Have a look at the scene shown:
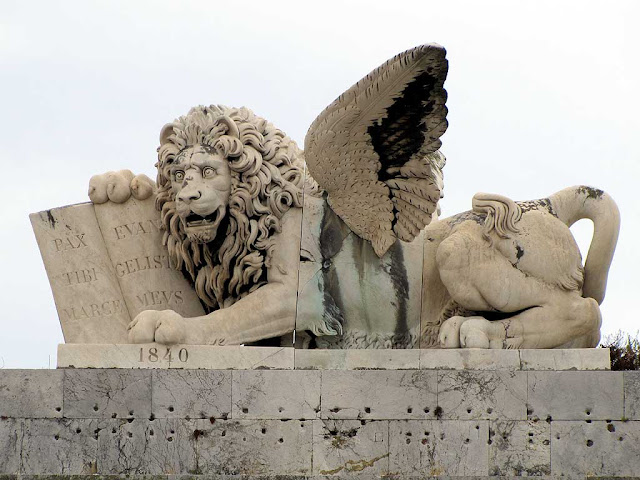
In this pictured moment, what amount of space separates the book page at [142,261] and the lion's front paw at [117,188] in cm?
7

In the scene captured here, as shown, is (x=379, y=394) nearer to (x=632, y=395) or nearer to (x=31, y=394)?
(x=632, y=395)

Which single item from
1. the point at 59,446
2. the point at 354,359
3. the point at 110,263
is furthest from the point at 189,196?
the point at 59,446

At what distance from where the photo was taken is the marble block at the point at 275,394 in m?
15.6

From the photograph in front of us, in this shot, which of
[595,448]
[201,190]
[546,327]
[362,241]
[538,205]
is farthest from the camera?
[538,205]

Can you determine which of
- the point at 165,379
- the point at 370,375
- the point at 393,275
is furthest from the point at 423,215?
the point at 165,379

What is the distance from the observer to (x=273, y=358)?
52.3ft

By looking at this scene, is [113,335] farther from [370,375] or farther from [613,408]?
[613,408]

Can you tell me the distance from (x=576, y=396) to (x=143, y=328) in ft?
12.0

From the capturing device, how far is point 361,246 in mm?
16641

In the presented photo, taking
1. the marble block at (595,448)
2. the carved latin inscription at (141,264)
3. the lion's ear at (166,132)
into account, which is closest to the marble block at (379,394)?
the marble block at (595,448)

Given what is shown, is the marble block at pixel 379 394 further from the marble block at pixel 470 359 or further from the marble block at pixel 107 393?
the marble block at pixel 107 393

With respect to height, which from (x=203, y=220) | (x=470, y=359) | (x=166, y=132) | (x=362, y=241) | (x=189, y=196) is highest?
(x=166, y=132)

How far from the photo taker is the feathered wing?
52.1 ft

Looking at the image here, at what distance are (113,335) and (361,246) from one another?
91.9 inches
